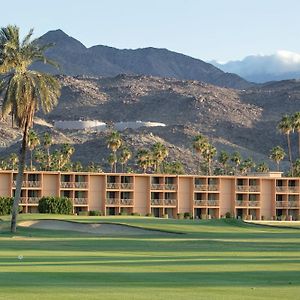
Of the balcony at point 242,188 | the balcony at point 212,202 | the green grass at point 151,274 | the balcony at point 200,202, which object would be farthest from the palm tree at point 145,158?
the green grass at point 151,274

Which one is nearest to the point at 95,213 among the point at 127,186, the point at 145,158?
the point at 127,186

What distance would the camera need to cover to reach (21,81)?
236ft

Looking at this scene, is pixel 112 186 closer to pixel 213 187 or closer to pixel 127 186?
pixel 127 186

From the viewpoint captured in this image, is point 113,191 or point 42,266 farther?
point 113,191

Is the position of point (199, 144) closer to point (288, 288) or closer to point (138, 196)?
point (138, 196)

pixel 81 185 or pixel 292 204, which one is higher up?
pixel 81 185

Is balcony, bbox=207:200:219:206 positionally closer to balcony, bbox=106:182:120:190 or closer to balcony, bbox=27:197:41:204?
balcony, bbox=106:182:120:190

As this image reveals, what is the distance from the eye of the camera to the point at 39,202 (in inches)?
4412

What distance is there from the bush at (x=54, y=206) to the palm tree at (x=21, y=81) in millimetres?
36217

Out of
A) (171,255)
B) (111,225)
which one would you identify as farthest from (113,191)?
(171,255)

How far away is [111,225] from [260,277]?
53.4 m

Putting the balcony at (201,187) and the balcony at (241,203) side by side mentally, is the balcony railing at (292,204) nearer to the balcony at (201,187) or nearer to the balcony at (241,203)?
the balcony at (241,203)

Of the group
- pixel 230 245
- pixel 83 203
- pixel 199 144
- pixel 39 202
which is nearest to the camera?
pixel 230 245

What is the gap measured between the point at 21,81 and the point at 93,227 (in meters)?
17.9
